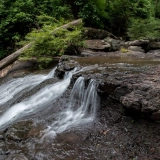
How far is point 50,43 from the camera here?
31.2ft

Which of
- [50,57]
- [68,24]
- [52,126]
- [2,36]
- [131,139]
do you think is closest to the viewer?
[131,139]

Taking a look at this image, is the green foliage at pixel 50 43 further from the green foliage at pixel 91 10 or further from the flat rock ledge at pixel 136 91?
the flat rock ledge at pixel 136 91

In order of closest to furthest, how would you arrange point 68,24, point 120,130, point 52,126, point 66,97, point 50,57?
point 120,130 → point 52,126 → point 66,97 → point 50,57 → point 68,24

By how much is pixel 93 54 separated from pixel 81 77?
4.46 metres

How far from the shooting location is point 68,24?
11859 mm

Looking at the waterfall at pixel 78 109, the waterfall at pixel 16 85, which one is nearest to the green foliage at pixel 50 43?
the waterfall at pixel 16 85

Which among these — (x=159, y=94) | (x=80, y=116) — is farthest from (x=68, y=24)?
(x=159, y=94)

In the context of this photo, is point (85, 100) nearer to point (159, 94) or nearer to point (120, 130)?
point (120, 130)

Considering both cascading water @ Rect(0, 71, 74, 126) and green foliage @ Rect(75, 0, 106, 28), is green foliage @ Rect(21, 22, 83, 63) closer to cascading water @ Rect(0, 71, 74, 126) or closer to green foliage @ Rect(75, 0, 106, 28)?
cascading water @ Rect(0, 71, 74, 126)

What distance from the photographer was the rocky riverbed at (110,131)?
13.9 feet

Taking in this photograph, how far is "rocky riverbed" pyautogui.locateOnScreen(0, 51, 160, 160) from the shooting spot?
4.23 m

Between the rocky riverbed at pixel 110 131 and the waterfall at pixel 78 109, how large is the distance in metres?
0.18

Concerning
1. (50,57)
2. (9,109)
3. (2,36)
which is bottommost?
(9,109)

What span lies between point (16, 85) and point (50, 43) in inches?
96.4
